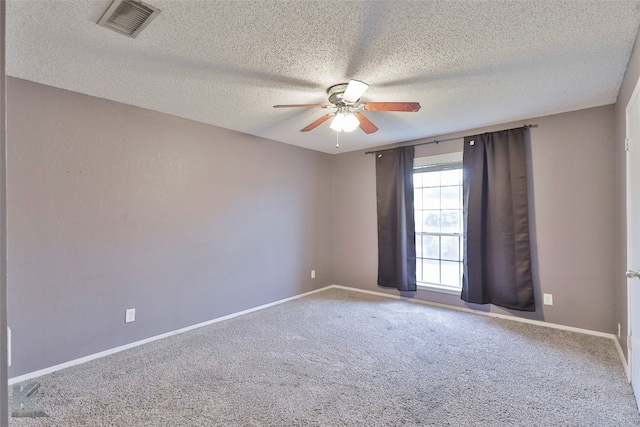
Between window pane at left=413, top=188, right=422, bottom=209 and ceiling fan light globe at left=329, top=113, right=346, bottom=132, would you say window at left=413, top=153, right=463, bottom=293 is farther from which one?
ceiling fan light globe at left=329, top=113, right=346, bottom=132

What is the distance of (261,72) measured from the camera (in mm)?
2367

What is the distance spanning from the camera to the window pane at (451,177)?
4.20m

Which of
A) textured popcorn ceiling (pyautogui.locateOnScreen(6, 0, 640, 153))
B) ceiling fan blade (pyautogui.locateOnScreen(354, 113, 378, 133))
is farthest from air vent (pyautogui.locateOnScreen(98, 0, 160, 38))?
ceiling fan blade (pyautogui.locateOnScreen(354, 113, 378, 133))

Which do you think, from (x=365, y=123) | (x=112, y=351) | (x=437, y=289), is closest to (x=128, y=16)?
(x=365, y=123)

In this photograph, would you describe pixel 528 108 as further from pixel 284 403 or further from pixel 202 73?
pixel 284 403

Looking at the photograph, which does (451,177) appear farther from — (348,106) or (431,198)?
(348,106)

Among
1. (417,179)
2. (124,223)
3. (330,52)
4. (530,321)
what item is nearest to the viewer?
(330,52)

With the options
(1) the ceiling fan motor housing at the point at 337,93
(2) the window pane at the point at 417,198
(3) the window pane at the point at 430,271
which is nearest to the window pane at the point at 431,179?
(2) the window pane at the point at 417,198

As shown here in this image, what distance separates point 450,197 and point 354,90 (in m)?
2.59

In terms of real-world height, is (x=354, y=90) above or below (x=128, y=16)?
below

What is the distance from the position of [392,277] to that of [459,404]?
260 centimetres

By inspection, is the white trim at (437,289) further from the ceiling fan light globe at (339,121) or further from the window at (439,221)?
the ceiling fan light globe at (339,121)

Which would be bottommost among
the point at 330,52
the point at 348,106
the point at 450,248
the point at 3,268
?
the point at 450,248

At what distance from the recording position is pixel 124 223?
2.95m
